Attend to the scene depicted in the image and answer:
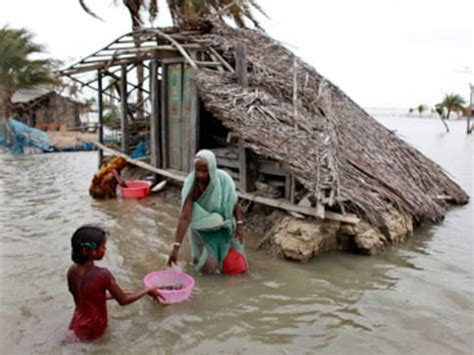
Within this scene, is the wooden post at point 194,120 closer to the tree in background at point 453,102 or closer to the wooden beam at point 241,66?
the wooden beam at point 241,66

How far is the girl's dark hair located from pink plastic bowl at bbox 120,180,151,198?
551 cm

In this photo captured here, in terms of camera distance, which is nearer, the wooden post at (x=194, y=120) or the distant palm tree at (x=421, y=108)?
the wooden post at (x=194, y=120)

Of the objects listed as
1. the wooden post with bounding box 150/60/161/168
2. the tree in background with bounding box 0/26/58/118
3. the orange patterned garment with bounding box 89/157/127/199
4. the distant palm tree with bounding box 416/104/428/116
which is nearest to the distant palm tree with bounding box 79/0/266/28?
the wooden post with bounding box 150/60/161/168

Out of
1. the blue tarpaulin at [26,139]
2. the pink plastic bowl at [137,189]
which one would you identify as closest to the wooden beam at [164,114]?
the pink plastic bowl at [137,189]

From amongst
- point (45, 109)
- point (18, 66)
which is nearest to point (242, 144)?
point (18, 66)

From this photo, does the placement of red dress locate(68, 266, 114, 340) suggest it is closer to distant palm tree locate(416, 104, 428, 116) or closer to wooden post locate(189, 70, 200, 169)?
wooden post locate(189, 70, 200, 169)

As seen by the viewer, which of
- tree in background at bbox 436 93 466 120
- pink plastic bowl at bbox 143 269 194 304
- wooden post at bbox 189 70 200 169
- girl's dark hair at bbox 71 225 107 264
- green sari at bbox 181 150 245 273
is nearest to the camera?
girl's dark hair at bbox 71 225 107 264

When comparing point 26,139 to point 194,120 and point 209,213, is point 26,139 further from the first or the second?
point 209,213

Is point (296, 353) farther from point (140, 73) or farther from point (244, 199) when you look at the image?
point (140, 73)

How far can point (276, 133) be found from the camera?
5.78 metres

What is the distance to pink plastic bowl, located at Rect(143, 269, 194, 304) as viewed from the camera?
13.0ft

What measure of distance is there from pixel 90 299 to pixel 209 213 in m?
1.62

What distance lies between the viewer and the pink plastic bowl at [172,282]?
3955mm

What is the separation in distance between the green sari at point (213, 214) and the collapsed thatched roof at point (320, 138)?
3.90 ft
